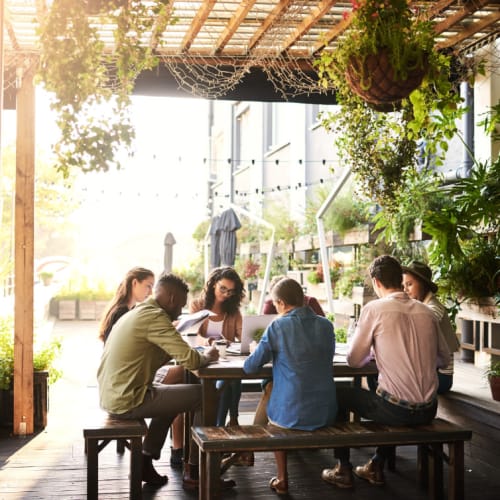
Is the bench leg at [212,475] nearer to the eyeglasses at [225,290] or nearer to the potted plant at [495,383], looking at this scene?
the eyeglasses at [225,290]

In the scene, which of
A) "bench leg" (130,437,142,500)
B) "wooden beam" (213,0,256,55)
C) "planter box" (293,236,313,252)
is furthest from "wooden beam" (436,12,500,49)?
"planter box" (293,236,313,252)

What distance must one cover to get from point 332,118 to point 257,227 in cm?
943

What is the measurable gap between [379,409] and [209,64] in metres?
3.08

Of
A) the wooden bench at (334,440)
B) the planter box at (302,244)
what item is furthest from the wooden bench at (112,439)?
the planter box at (302,244)

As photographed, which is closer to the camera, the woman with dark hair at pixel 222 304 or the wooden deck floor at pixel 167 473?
the wooden deck floor at pixel 167 473

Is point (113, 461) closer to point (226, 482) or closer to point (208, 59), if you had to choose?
point (226, 482)

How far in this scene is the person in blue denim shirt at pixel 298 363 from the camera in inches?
161

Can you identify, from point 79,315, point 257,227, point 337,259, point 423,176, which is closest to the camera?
point 423,176

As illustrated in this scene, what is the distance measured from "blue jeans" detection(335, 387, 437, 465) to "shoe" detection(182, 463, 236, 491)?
2.43ft

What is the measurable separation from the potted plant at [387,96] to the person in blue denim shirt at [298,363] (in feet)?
4.06

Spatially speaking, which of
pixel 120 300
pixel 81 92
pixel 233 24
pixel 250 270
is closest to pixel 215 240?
pixel 250 270

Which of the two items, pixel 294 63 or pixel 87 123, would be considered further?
pixel 294 63

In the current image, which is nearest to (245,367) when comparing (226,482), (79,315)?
(226,482)

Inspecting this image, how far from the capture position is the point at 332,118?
5.49 m
